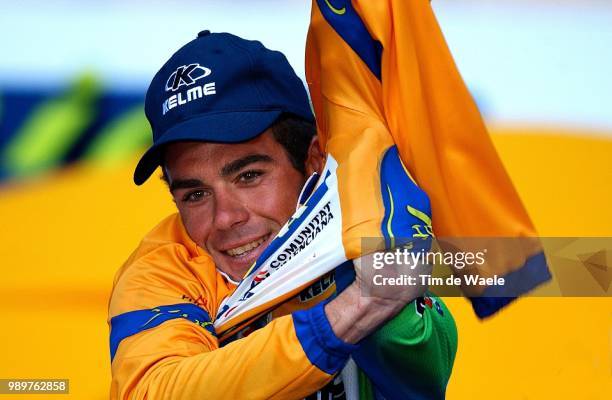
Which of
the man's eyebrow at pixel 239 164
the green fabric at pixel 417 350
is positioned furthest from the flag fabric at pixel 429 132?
the man's eyebrow at pixel 239 164

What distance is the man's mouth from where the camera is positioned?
1.58m

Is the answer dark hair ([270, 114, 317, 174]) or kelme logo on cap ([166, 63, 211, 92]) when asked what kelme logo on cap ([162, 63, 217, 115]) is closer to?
kelme logo on cap ([166, 63, 211, 92])

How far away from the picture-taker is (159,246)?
5.42 ft

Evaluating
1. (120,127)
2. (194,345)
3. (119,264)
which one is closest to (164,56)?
(120,127)

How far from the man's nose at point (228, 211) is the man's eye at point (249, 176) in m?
0.03

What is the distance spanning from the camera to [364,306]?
1.26 meters

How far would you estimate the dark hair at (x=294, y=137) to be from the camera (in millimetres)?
1633

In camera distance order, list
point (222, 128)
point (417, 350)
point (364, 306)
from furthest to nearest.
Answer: point (222, 128)
point (417, 350)
point (364, 306)

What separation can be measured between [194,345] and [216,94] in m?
0.40

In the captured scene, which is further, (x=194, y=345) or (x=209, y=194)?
(x=209, y=194)

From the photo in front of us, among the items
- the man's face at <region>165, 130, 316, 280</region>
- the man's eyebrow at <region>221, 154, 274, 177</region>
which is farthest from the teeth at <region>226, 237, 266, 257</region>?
the man's eyebrow at <region>221, 154, 274, 177</region>

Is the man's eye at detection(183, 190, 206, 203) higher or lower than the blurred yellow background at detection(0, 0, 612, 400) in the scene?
lower

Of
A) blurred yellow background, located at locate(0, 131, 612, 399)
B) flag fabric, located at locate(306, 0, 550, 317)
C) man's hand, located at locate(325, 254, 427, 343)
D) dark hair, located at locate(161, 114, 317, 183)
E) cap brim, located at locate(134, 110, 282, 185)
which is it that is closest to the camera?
man's hand, located at locate(325, 254, 427, 343)

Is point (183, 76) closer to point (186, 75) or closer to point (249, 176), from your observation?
point (186, 75)
